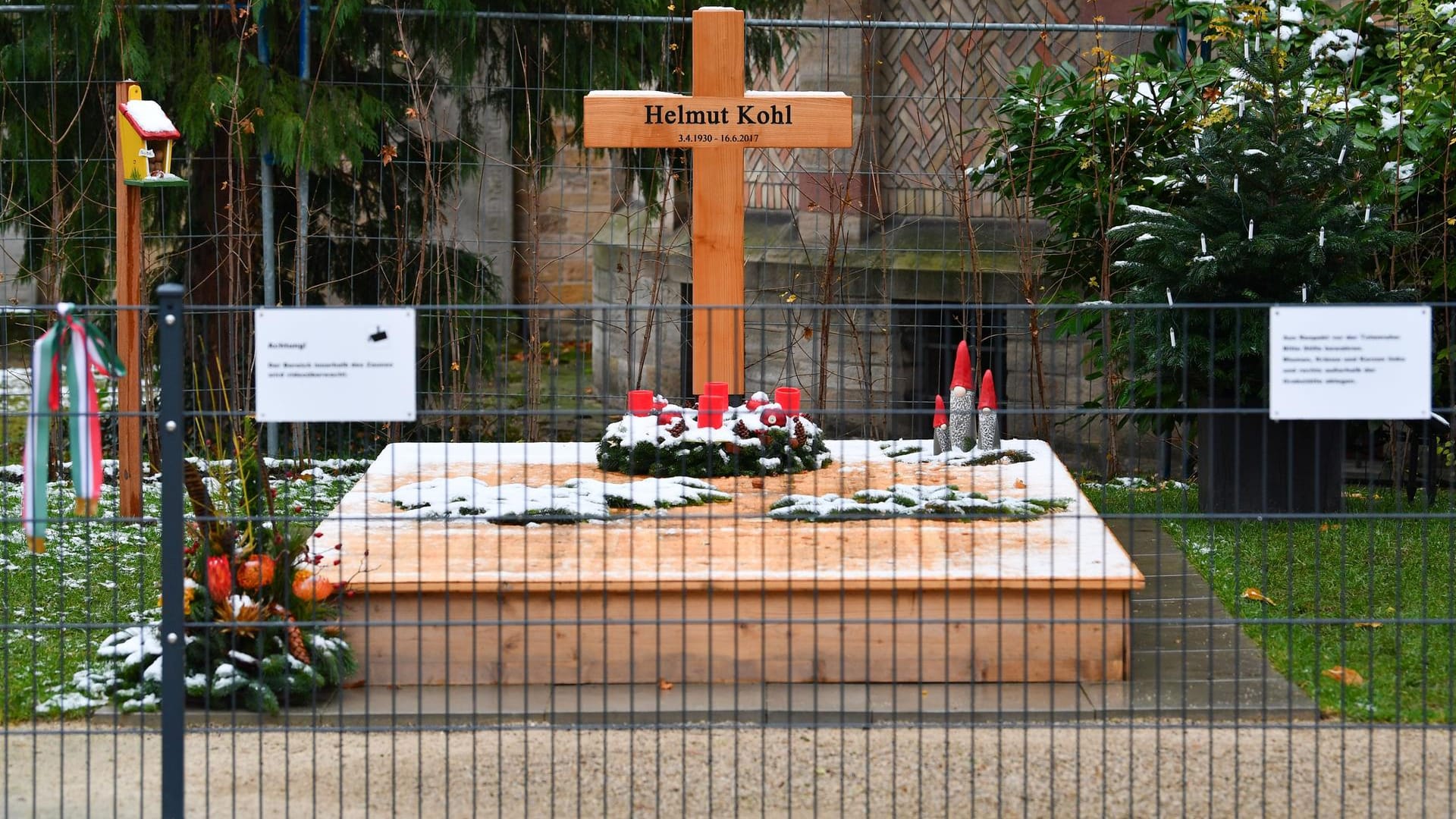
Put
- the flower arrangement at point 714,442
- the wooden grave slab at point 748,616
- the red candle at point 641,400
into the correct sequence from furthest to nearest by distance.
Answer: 1. the red candle at point 641,400
2. the flower arrangement at point 714,442
3. the wooden grave slab at point 748,616

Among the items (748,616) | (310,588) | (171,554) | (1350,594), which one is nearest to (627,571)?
(748,616)

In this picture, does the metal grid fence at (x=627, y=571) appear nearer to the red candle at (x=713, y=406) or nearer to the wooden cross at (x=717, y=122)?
the red candle at (x=713, y=406)

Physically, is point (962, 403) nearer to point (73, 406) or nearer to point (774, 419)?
point (774, 419)

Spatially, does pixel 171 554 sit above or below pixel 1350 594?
above

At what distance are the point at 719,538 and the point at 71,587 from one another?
9.02 feet

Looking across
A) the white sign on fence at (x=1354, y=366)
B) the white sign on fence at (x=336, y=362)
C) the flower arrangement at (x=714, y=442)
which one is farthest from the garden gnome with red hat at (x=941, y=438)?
the white sign on fence at (x=336, y=362)

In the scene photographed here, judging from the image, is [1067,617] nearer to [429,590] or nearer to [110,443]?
[429,590]

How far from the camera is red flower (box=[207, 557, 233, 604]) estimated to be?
5.98m

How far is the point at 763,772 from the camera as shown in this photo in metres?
5.01

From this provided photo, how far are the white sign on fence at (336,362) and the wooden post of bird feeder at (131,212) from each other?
3899 mm

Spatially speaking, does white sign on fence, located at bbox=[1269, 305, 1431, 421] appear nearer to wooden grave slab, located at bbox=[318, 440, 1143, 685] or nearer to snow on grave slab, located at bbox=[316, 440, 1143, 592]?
snow on grave slab, located at bbox=[316, 440, 1143, 592]

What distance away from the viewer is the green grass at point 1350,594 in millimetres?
5617

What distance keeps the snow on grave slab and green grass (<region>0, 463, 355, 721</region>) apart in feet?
1.08

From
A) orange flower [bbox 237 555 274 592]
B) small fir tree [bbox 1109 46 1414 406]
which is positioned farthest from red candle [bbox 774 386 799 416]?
orange flower [bbox 237 555 274 592]
